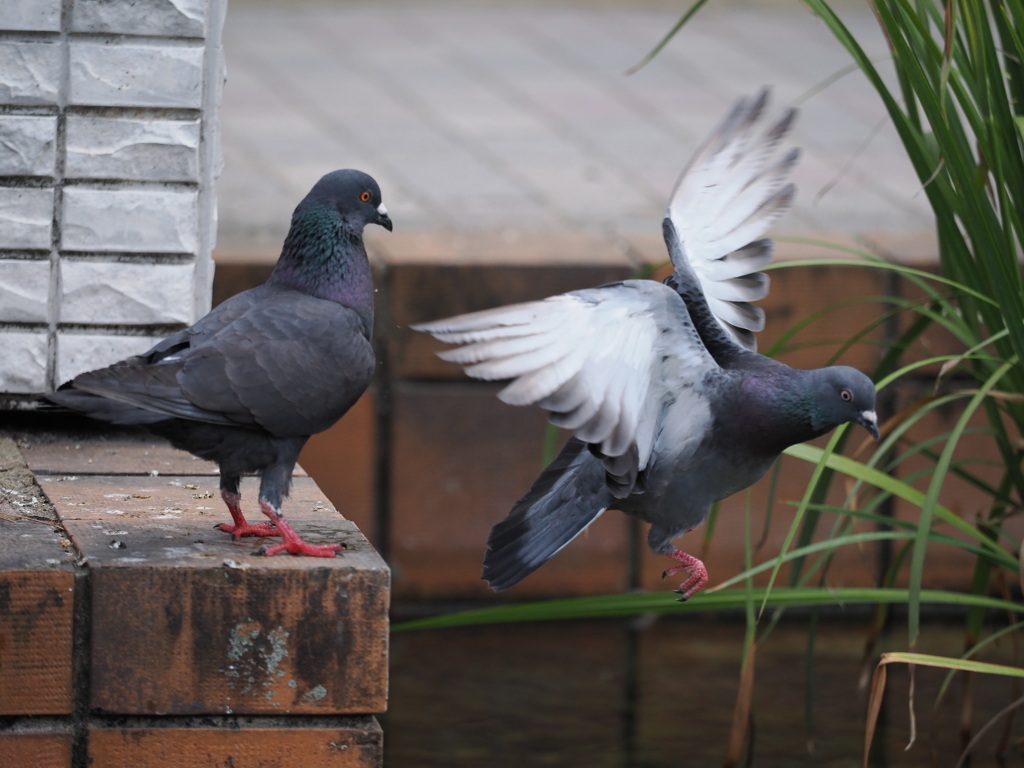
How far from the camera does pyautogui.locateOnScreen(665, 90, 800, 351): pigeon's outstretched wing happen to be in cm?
326

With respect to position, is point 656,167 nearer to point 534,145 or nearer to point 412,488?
point 534,145

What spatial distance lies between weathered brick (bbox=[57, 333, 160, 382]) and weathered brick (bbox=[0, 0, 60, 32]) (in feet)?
2.63

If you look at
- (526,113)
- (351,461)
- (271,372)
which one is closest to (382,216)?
(271,372)

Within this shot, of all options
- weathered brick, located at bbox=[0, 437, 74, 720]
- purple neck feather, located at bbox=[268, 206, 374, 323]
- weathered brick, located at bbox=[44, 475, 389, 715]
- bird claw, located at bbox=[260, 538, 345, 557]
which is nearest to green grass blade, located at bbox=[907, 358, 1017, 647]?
weathered brick, located at bbox=[44, 475, 389, 715]

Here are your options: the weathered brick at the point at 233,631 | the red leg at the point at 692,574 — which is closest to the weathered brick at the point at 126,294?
the weathered brick at the point at 233,631

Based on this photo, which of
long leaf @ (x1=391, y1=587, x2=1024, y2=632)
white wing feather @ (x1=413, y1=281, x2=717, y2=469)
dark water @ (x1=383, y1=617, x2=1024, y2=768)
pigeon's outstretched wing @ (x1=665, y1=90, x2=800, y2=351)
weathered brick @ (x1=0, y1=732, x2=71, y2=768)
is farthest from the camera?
dark water @ (x1=383, y1=617, x2=1024, y2=768)

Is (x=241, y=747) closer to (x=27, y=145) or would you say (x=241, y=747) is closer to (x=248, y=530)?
(x=248, y=530)

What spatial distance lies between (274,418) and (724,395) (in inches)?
35.8

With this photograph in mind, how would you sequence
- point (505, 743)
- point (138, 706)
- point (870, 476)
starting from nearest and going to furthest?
point (138, 706)
point (870, 476)
point (505, 743)

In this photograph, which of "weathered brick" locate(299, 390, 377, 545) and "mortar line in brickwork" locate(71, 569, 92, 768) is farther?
"weathered brick" locate(299, 390, 377, 545)

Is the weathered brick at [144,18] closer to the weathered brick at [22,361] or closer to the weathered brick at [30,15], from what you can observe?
the weathered brick at [30,15]

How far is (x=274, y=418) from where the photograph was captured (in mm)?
2689

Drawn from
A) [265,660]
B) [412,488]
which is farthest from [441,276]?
[265,660]

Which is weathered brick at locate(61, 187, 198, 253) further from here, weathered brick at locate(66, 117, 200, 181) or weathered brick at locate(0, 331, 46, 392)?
weathered brick at locate(0, 331, 46, 392)
